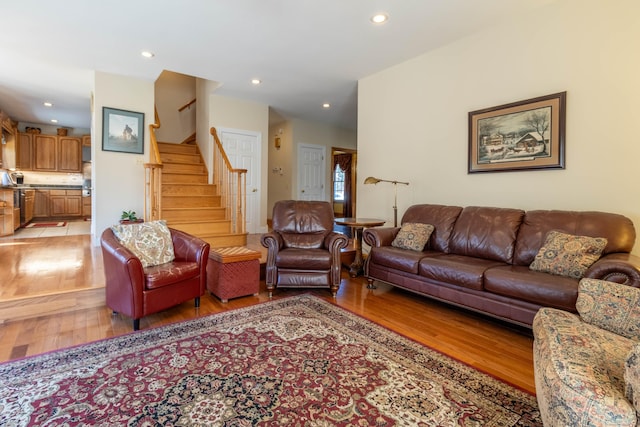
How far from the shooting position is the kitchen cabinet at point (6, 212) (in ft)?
19.0

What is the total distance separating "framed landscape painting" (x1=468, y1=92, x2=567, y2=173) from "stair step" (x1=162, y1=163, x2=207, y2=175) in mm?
4711

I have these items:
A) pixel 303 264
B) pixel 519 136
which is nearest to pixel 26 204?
pixel 303 264

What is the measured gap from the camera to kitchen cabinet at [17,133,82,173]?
330 inches

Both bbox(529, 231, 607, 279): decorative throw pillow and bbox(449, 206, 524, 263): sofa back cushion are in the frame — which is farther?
bbox(449, 206, 524, 263): sofa back cushion

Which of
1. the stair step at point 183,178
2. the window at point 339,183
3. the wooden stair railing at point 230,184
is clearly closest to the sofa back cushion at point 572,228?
the wooden stair railing at point 230,184

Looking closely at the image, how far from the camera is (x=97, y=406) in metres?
1.59

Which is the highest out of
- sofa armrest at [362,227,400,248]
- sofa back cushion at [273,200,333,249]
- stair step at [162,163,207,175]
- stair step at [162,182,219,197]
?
stair step at [162,163,207,175]

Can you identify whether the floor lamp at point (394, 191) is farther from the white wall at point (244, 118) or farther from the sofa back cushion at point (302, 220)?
the white wall at point (244, 118)

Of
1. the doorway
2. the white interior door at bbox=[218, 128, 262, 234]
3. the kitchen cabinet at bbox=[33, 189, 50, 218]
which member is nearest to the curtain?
the doorway

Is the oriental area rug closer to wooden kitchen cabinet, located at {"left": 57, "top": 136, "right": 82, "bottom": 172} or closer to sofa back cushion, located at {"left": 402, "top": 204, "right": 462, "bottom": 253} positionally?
sofa back cushion, located at {"left": 402, "top": 204, "right": 462, "bottom": 253}

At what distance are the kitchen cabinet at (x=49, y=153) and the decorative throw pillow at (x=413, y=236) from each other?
9.70m

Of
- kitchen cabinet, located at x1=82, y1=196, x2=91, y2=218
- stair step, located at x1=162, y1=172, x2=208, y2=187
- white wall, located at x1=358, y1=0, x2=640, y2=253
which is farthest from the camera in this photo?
kitchen cabinet, located at x1=82, y1=196, x2=91, y2=218

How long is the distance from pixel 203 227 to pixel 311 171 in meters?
3.52

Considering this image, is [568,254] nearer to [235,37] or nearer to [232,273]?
[232,273]
